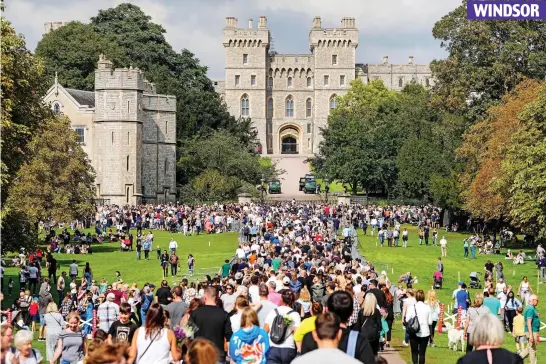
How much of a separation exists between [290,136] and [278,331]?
10788 cm

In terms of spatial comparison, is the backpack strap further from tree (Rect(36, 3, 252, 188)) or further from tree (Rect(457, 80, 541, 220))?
tree (Rect(36, 3, 252, 188))

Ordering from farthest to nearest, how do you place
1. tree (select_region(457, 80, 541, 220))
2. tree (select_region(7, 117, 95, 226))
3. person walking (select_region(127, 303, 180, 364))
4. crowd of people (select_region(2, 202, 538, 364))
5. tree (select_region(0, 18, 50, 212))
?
tree (select_region(457, 80, 541, 220)) < tree (select_region(7, 117, 95, 226)) < tree (select_region(0, 18, 50, 212)) < person walking (select_region(127, 303, 180, 364)) < crowd of people (select_region(2, 202, 538, 364))

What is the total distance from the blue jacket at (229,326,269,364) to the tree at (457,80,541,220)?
37811 millimetres

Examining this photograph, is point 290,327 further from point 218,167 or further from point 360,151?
point 360,151

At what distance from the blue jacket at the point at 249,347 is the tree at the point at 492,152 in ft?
124

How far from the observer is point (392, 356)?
19.2m

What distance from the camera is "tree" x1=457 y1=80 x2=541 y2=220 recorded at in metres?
50.6

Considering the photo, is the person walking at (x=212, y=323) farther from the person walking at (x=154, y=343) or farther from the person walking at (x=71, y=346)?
the person walking at (x=71, y=346)

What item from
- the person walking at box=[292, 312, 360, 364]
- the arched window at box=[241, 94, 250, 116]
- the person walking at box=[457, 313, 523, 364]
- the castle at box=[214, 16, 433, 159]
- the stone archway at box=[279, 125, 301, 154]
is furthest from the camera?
the stone archway at box=[279, 125, 301, 154]

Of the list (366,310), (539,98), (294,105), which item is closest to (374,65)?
(294,105)

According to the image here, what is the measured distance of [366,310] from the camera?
1449 centimetres

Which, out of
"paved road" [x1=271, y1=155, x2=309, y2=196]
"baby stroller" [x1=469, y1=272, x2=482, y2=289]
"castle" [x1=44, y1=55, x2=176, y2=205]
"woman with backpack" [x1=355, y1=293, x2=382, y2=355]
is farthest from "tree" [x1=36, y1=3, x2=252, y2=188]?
"woman with backpack" [x1=355, y1=293, x2=382, y2=355]

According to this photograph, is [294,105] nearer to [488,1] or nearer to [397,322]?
[488,1]

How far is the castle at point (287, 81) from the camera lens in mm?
116375
